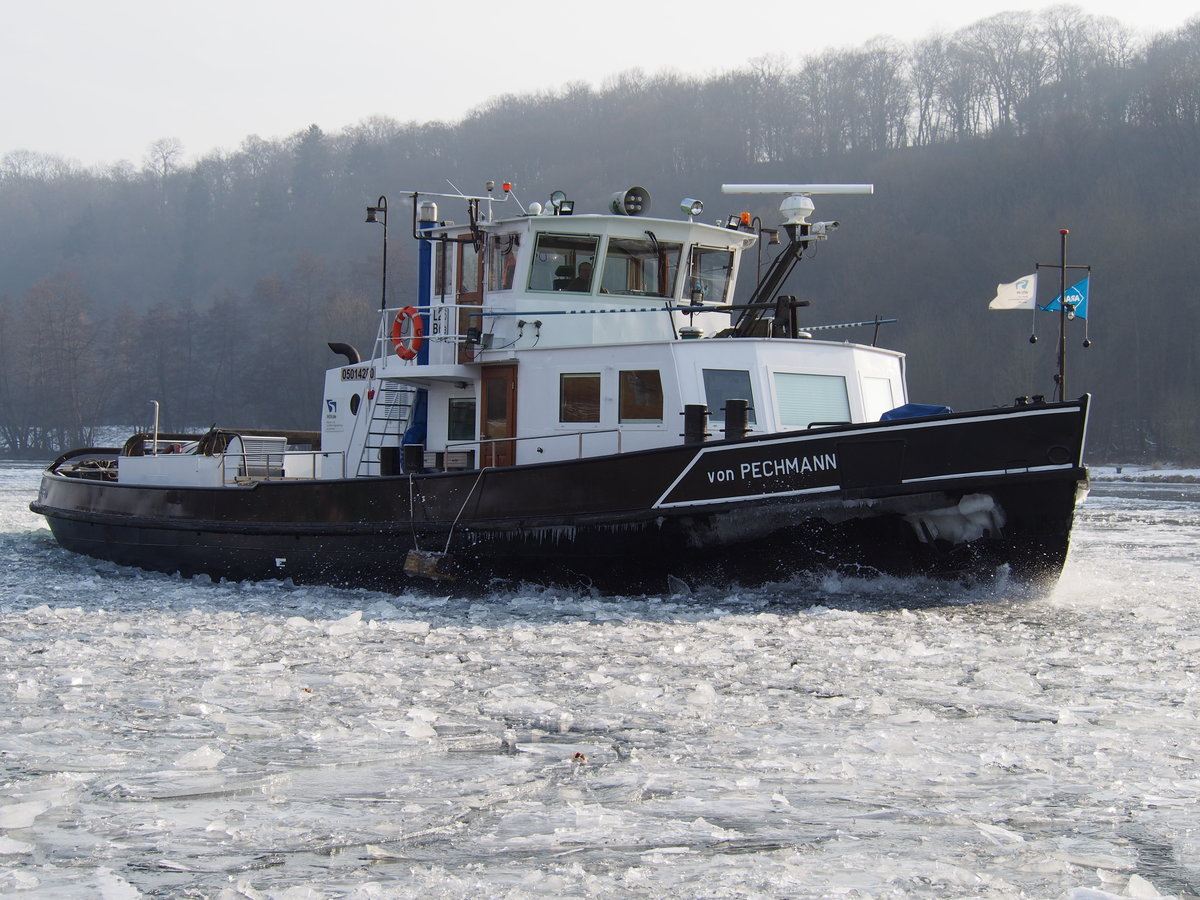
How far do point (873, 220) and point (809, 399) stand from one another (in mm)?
58473

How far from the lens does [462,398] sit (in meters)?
11.8

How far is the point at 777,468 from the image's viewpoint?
9.55m

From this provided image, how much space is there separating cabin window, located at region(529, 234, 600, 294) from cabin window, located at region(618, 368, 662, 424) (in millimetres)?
1455

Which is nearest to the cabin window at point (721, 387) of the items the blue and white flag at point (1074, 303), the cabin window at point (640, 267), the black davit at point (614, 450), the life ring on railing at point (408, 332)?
the black davit at point (614, 450)

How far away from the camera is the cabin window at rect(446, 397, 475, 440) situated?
11.8 metres

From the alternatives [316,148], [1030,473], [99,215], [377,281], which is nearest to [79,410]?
Answer: [377,281]

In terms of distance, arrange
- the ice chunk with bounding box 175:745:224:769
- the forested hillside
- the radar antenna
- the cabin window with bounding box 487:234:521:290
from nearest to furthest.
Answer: the ice chunk with bounding box 175:745:224:769
the radar antenna
the cabin window with bounding box 487:234:521:290
the forested hillside

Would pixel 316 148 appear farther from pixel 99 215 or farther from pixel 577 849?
pixel 577 849

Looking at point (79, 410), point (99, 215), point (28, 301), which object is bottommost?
point (79, 410)

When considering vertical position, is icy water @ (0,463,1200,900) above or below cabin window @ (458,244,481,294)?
below

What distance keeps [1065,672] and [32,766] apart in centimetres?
545

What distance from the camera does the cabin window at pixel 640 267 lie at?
11.6 metres

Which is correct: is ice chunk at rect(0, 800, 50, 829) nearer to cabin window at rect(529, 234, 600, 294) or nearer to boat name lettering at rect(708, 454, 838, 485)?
boat name lettering at rect(708, 454, 838, 485)

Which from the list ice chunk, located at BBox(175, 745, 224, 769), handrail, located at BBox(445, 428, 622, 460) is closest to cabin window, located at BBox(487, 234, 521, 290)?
handrail, located at BBox(445, 428, 622, 460)
